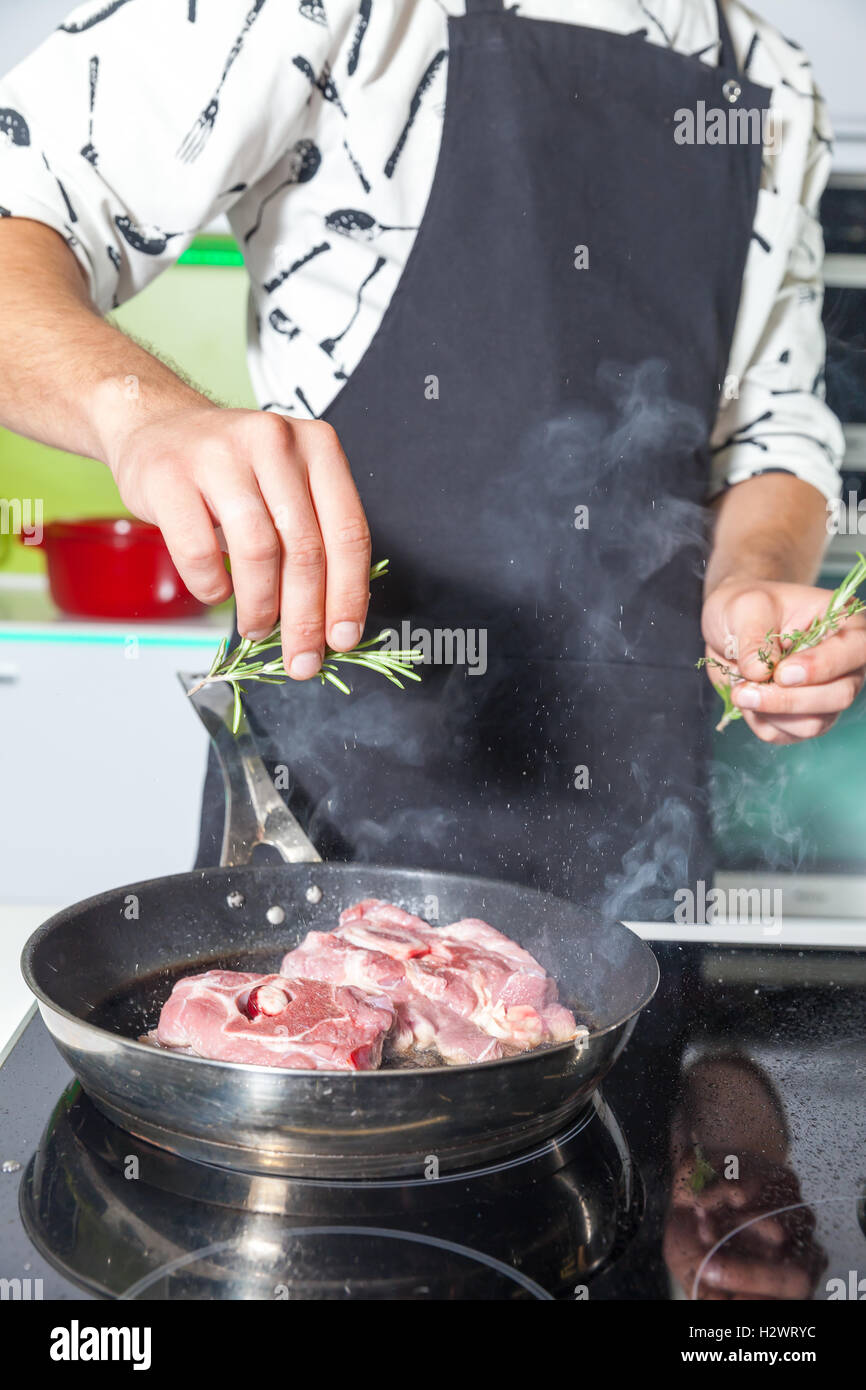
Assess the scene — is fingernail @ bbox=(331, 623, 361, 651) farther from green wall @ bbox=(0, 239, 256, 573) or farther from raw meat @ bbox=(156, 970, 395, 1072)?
green wall @ bbox=(0, 239, 256, 573)

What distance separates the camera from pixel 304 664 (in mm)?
1000

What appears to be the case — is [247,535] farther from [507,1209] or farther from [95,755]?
[95,755]

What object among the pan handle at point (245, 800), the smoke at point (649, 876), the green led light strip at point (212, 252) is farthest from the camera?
the green led light strip at point (212, 252)

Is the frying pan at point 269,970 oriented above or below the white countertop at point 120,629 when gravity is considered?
above

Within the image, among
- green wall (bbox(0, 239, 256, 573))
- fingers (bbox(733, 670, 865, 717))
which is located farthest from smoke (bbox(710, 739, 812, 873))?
green wall (bbox(0, 239, 256, 573))

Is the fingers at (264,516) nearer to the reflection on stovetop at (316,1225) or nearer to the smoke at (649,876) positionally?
the reflection on stovetop at (316,1225)

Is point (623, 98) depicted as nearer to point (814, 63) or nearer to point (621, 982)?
point (814, 63)

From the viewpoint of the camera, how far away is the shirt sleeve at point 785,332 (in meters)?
1.79

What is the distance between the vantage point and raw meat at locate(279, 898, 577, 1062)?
1068 mm

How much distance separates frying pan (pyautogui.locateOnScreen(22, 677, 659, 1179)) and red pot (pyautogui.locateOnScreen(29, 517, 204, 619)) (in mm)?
1207

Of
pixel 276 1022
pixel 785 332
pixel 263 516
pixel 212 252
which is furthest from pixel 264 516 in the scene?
pixel 212 252

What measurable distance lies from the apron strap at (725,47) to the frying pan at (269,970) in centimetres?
126

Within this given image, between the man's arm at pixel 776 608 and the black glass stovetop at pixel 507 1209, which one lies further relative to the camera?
the man's arm at pixel 776 608

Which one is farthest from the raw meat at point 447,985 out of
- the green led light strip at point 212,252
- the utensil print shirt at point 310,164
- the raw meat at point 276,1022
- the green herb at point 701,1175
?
the green led light strip at point 212,252
